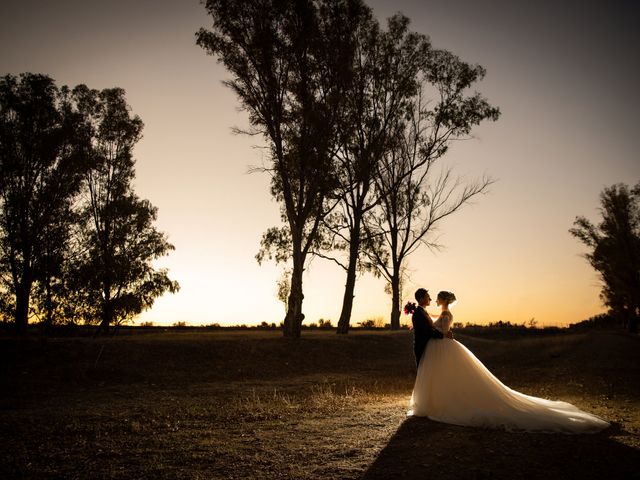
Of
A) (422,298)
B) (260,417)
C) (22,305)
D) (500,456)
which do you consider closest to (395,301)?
(22,305)

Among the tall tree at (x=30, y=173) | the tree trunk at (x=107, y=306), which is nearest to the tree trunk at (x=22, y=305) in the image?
the tall tree at (x=30, y=173)

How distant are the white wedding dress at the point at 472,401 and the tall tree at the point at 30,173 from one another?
69.6 ft

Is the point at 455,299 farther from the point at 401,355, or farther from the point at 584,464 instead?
the point at 401,355

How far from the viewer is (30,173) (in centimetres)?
2541

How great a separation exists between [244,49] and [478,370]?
835 inches

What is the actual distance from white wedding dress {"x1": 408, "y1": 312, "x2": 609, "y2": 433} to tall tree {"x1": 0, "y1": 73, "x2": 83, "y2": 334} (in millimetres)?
21226

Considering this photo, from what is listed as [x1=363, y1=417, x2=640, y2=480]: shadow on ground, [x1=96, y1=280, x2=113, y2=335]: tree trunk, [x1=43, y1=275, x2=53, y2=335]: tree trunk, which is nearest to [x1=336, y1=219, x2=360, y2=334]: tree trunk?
[x1=96, y1=280, x2=113, y2=335]: tree trunk

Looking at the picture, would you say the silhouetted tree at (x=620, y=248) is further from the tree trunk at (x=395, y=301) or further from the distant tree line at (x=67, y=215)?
Answer: the distant tree line at (x=67, y=215)

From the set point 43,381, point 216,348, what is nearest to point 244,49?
point 216,348

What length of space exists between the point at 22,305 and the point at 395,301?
23.4 m

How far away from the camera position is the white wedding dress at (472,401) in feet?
27.2

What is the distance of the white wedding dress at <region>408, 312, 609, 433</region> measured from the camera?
326 inches

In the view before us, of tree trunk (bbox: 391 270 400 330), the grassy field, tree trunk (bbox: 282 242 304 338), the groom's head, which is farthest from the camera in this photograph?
tree trunk (bbox: 391 270 400 330)

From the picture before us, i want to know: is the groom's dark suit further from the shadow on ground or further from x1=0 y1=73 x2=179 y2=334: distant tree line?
x1=0 y1=73 x2=179 y2=334: distant tree line
